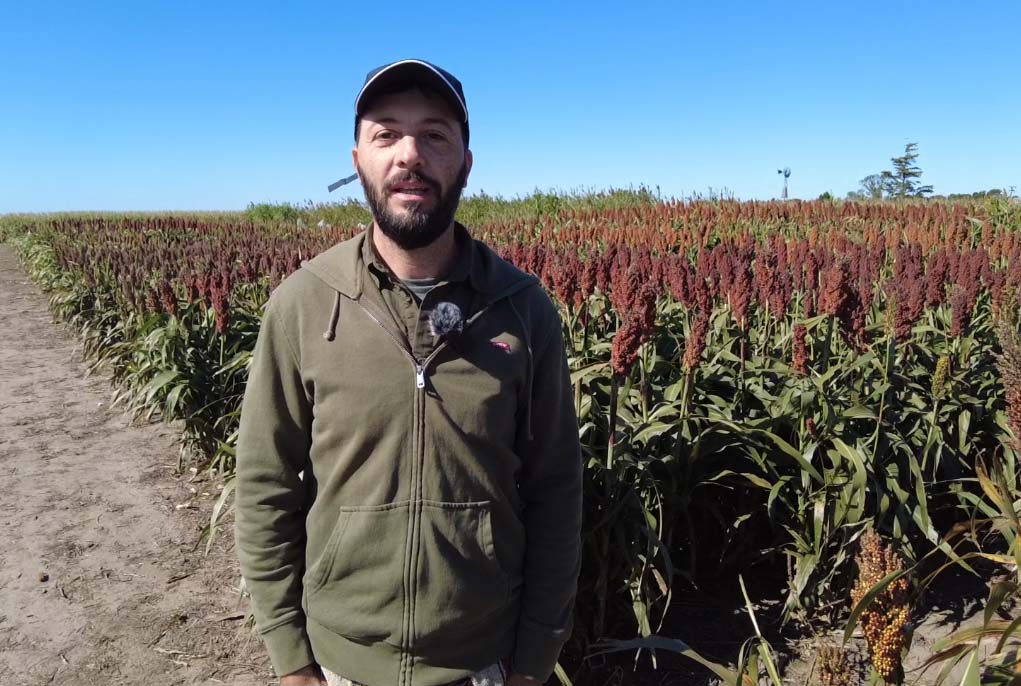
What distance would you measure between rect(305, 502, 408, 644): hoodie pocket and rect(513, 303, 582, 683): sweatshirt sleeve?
33 centimetres

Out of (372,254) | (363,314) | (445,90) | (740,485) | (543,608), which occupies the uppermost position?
(445,90)

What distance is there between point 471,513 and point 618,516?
1337mm

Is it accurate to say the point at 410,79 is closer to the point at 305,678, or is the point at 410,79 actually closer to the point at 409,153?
the point at 409,153

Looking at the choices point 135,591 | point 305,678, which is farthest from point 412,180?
point 135,591

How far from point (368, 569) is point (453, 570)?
0.20 meters

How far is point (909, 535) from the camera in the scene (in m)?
3.62

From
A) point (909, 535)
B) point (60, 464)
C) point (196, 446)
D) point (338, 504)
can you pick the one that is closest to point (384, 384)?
point (338, 504)

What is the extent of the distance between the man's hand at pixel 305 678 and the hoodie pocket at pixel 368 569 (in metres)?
0.16

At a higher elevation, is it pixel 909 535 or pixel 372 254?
pixel 372 254

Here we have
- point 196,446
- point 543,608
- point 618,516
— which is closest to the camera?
point 543,608

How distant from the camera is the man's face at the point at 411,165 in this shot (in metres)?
1.72

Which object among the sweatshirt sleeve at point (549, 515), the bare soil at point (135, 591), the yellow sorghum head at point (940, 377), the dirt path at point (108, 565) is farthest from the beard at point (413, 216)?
the dirt path at point (108, 565)

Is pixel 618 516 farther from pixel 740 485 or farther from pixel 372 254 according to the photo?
pixel 372 254

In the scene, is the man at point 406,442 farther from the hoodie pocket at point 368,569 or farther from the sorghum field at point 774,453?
the sorghum field at point 774,453
